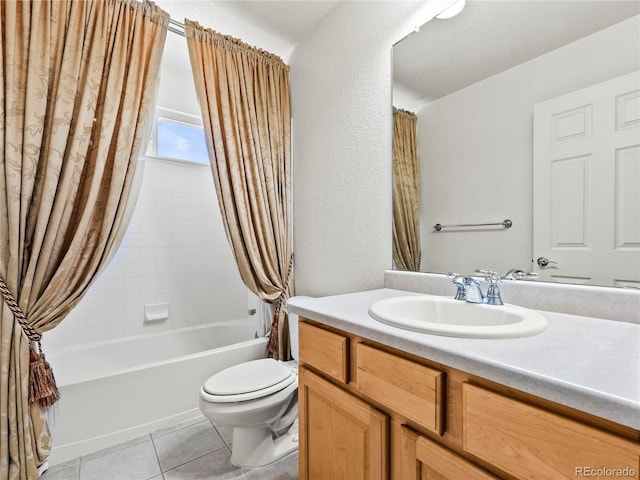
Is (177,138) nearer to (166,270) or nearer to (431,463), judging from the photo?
(166,270)

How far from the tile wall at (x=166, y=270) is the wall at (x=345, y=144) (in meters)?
0.95

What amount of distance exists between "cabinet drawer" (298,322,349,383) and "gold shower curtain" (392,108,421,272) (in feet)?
2.07

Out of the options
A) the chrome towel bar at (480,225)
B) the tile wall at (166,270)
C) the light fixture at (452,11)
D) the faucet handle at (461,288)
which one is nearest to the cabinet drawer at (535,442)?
the faucet handle at (461,288)

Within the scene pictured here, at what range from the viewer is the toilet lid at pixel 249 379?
1381 millimetres

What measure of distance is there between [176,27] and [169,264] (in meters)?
1.66

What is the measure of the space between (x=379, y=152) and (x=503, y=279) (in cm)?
84

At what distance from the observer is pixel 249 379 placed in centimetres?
147

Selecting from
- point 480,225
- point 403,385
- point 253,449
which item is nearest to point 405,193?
point 480,225

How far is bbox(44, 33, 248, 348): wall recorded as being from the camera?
7.33ft

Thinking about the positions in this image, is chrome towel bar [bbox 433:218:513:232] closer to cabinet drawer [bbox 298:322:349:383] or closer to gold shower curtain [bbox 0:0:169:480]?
cabinet drawer [bbox 298:322:349:383]

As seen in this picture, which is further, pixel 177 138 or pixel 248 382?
pixel 177 138

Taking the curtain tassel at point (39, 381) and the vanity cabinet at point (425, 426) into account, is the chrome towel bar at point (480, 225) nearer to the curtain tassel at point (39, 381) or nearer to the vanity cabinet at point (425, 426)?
the vanity cabinet at point (425, 426)

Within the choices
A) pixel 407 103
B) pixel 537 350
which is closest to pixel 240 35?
pixel 407 103

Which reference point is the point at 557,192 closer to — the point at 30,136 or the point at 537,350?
the point at 537,350
